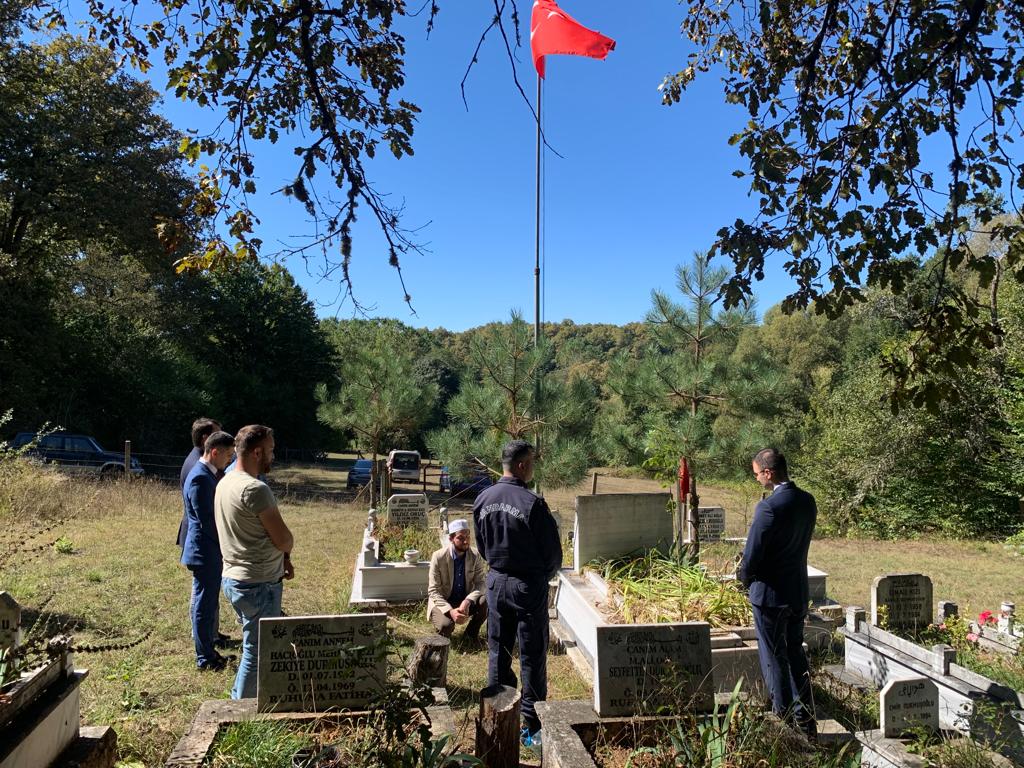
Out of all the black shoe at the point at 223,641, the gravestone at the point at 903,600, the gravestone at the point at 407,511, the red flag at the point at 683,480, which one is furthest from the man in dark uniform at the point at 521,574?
the gravestone at the point at 407,511

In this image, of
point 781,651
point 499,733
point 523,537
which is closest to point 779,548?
point 781,651

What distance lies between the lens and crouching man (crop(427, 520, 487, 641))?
17.6ft

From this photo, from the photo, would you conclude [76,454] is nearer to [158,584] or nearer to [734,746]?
[158,584]

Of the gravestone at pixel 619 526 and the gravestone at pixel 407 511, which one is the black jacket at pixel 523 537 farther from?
the gravestone at pixel 407 511

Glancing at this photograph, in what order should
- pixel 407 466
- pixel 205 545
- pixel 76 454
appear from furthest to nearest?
pixel 407 466, pixel 76 454, pixel 205 545

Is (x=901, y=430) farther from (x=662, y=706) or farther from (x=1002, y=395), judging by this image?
(x=662, y=706)

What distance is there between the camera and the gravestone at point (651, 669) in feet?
10.2

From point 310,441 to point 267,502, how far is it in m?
30.4

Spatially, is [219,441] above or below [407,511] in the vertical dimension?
above

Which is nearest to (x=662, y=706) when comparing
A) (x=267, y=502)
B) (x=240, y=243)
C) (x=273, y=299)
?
(x=267, y=502)

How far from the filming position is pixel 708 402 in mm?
8945

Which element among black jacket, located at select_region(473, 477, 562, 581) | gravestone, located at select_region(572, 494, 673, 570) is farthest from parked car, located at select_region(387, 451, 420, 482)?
black jacket, located at select_region(473, 477, 562, 581)

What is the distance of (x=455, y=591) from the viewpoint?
5664 millimetres

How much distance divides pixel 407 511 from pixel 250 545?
5109mm
